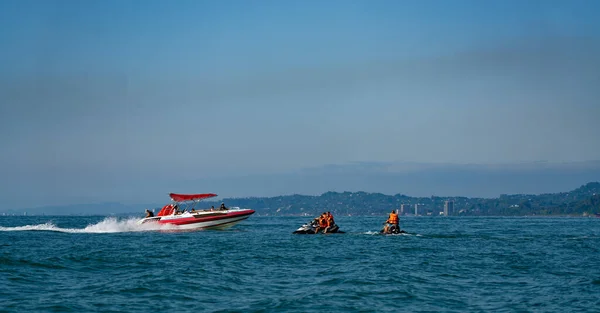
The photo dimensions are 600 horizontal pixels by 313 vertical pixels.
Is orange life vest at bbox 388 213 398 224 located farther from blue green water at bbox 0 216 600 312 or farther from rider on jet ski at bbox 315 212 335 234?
blue green water at bbox 0 216 600 312

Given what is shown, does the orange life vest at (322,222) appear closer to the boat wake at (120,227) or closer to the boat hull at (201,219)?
the boat hull at (201,219)

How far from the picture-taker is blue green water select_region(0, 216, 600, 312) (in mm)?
24656

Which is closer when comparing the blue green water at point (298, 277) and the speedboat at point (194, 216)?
the blue green water at point (298, 277)

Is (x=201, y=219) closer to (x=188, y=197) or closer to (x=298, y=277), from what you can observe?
(x=188, y=197)

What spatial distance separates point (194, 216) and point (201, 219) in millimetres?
815

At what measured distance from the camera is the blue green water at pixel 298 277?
2466cm

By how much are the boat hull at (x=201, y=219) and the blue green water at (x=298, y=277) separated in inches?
654

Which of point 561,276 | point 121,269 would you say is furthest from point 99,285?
point 561,276

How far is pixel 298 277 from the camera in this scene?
31.4 metres

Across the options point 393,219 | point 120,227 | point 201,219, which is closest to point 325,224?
point 393,219

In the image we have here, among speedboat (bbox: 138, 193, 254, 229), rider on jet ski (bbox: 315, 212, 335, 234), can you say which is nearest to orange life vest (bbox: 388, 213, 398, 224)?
rider on jet ski (bbox: 315, 212, 335, 234)

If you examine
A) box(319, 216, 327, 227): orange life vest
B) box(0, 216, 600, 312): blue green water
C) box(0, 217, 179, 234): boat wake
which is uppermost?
box(319, 216, 327, 227): orange life vest

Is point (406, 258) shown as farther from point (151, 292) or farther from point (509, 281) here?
point (151, 292)

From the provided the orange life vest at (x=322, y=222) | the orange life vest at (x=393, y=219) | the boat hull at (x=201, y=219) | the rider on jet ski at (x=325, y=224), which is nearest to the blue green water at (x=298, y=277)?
the orange life vest at (x=393, y=219)
